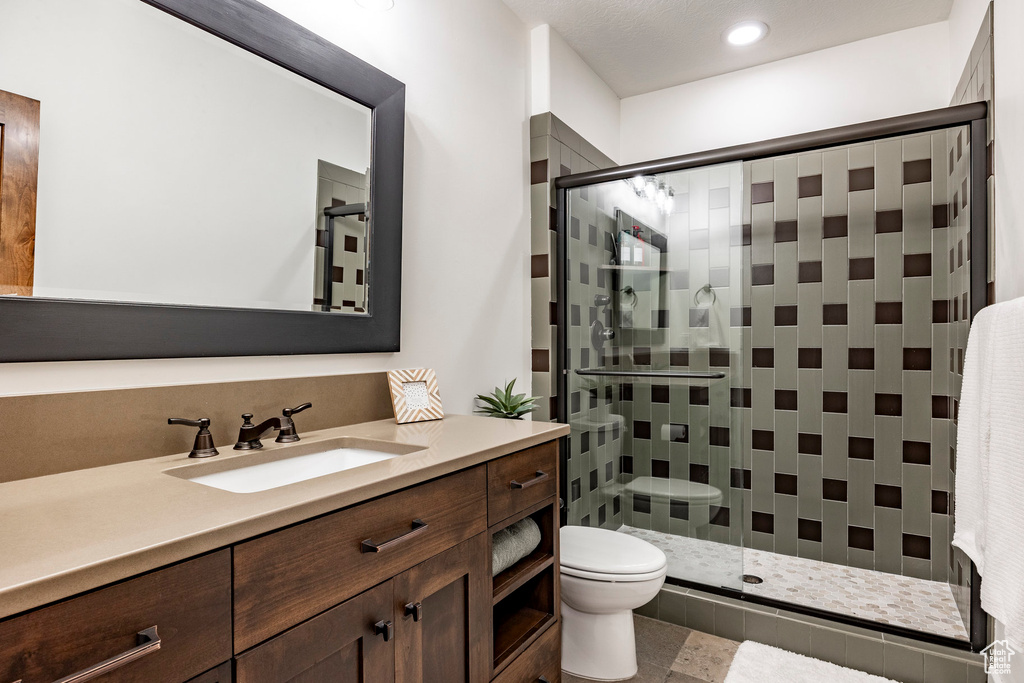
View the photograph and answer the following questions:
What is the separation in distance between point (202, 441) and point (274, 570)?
47 cm

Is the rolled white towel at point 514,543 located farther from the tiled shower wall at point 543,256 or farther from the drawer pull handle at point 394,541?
the tiled shower wall at point 543,256

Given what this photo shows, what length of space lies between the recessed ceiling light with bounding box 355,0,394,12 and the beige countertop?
129cm

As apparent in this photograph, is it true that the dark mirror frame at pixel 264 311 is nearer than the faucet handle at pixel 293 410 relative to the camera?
Yes

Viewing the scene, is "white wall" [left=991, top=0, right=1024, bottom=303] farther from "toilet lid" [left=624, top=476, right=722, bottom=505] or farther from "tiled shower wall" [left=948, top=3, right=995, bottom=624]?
"toilet lid" [left=624, top=476, right=722, bottom=505]

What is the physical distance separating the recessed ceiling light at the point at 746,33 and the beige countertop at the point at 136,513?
2346 millimetres

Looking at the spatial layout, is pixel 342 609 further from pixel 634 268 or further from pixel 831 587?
pixel 831 587

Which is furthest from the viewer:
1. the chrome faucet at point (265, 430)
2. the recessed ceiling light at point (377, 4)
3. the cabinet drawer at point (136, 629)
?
the recessed ceiling light at point (377, 4)

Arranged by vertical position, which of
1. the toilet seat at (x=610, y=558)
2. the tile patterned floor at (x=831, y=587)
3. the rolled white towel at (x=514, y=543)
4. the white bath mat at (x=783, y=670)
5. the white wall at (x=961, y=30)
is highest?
the white wall at (x=961, y=30)

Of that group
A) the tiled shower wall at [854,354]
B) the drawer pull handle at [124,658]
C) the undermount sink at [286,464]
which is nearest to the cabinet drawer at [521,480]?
the undermount sink at [286,464]

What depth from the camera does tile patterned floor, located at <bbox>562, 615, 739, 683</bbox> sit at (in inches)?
72.5

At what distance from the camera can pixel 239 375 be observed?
128 cm

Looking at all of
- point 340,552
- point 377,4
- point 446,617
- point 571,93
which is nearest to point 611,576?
point 446,617

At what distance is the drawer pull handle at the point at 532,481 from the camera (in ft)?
4.38

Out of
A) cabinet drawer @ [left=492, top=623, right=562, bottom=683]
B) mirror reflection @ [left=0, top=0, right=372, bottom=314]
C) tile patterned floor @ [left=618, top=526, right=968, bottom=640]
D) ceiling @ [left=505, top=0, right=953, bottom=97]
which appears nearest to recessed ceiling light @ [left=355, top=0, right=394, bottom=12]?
mirror reflection @ [left=0, top=0, right=372, bottom=314]
